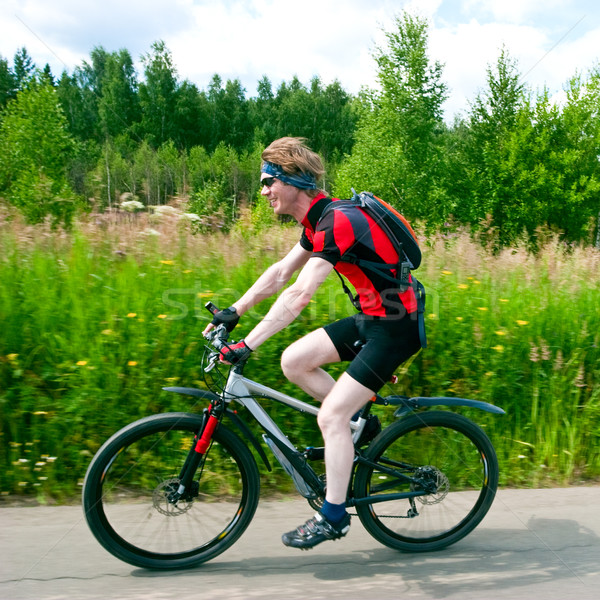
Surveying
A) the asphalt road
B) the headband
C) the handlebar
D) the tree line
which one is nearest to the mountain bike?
the handlebar

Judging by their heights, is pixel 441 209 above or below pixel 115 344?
above

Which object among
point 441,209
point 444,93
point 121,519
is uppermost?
point 444,93

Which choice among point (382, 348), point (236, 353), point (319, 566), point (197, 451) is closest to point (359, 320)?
point (382, 348)

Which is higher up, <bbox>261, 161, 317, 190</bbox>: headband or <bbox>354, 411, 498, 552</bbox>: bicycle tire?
<bbox>261, 161, 317, 190</bbox>: headband

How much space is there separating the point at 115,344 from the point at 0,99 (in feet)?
268

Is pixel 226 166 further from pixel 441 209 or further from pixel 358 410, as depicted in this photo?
pixel 358 410

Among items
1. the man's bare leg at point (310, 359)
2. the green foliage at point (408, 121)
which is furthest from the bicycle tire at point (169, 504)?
the green foliage at point (408, 121)

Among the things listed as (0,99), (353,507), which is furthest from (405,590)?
(0,99)

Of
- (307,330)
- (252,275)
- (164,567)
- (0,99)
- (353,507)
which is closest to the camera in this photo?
(164,567)

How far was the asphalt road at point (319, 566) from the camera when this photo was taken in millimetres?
3016

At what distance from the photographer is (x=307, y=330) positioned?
15.7ft

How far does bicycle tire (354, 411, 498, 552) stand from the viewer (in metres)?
3.44

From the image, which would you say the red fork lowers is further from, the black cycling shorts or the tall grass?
the tall grass

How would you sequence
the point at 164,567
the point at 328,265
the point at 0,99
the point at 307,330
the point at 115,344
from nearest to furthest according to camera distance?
the point at 328,265 < the point at 164,567 < the point at 115,344 < the point at 307,330 < the point at 0,99
